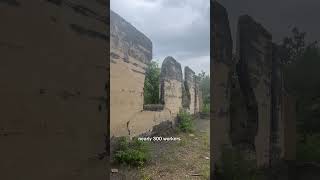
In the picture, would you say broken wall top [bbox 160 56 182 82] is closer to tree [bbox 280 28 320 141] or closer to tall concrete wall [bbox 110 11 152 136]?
tall concrete wall [bbox 110 11 152 136]

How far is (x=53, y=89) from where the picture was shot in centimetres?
142

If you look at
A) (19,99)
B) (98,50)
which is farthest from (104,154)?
(19,99)

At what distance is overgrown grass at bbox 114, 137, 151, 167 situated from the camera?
502 cm

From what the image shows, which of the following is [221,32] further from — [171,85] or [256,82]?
[171,85]

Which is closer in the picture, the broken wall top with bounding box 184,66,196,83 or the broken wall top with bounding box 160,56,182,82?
the broken wall top with bounding box 160,56,182,82

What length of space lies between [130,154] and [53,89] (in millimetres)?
3735

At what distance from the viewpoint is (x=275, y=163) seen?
2920mm

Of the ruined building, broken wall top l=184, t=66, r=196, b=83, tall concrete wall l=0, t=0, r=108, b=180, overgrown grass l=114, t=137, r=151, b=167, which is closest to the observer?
tall concrete wall l=0, t=0, r=108, b=180

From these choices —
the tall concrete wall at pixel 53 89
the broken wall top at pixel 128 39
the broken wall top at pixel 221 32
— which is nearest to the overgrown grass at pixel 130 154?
the broken wall top at pixel 128 39

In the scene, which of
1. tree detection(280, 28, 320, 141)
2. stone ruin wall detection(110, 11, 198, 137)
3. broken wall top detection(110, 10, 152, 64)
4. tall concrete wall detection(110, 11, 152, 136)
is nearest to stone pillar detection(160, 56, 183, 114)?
stone ruin wall detection(110, 11, 198, 137)

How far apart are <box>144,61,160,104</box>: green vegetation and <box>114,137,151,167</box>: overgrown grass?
10.2ft

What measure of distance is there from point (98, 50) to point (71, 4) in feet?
0.93

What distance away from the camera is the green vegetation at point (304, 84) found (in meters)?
2.66

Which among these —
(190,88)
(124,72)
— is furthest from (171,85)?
(124,72)
